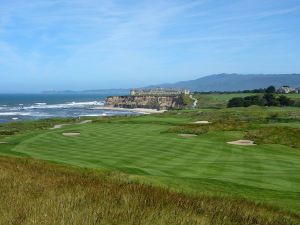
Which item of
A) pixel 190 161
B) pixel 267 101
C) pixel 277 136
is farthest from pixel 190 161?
pixel 267 101

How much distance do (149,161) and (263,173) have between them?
565 centimetres

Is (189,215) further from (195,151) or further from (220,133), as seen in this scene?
(220,133)

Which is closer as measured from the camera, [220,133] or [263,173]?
[263,173]

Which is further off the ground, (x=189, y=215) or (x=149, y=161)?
(x=189, y=215)

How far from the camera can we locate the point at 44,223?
4.68 metres

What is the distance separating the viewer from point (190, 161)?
69.1 ft

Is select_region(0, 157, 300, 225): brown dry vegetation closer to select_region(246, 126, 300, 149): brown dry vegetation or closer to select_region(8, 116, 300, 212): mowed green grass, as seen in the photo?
select_region(8, 116, 300, 212): mowed green grass

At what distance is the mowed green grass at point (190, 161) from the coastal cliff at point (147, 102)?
5267 inches

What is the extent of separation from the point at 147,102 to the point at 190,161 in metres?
161

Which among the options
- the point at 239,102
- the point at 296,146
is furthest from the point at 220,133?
the point at 239,102

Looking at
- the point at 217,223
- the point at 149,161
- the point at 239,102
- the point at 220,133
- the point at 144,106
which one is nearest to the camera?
the point at 217,223

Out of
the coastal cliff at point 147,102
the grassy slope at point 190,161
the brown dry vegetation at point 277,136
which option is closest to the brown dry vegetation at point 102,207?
the grassy slope at point 190,161

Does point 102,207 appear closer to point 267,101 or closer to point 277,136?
point 277,136

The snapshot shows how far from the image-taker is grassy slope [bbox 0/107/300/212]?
45.7ft
